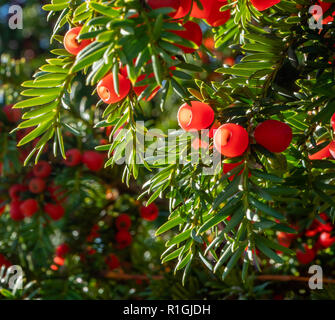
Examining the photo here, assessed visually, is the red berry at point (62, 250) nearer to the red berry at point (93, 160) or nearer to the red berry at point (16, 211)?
the red berry at point (16, 211)

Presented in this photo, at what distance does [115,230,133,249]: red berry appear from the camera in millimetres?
1229

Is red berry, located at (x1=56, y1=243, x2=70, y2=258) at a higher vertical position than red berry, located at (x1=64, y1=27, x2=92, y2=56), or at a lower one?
lower

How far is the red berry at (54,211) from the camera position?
3.75 feet

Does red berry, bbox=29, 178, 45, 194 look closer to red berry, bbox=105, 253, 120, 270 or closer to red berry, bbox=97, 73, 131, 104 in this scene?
red berry, bbox=105, 253, 120, 270

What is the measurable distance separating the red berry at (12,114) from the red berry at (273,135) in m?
0.84

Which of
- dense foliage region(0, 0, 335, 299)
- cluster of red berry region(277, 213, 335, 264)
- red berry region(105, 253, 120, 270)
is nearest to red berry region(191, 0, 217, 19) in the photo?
dense foliage region(0, 0, 335, 299)

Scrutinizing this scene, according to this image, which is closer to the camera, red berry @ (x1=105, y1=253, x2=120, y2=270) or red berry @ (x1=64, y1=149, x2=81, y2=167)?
red berry @ (x1=64, y1=149, x2=81, y2=167)

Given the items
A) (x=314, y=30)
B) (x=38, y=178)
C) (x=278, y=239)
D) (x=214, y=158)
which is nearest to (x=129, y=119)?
(x=214, y=158)

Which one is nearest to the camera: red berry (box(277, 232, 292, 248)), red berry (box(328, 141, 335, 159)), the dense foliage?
the dense foliage

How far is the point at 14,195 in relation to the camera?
46.0 inches

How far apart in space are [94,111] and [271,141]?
788 mm

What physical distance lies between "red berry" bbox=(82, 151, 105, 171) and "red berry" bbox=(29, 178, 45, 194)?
0.15m

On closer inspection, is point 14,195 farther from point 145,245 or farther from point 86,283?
point 145,245

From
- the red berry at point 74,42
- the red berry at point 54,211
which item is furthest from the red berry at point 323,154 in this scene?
the red berry at point 54,211
